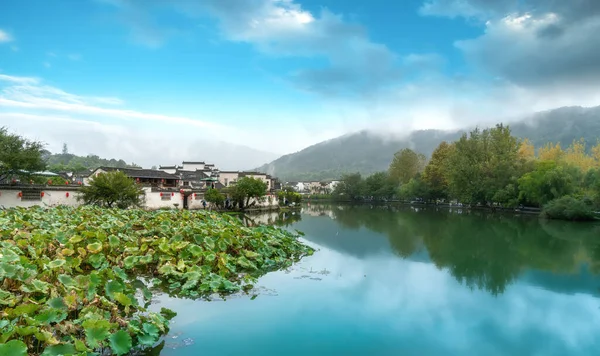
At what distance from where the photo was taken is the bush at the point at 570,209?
26.9 metres

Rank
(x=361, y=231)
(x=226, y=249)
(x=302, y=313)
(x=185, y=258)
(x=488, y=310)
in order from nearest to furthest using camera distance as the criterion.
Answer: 1. (x=302, y=313)
2. (x=488, y=310)
3. (x=185, y=258)
4. (x=226, y=249)
5. (x=361, y=231)

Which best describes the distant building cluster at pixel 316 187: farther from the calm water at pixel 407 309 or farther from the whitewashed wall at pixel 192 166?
the calm water at pixel 407 309

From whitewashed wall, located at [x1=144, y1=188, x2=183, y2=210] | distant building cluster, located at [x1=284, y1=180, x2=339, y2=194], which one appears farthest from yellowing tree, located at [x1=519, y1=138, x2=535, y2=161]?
distant building cluster, located at [x1=284, y1=180, x2=339, y2=194]

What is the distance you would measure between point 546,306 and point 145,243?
881 cm

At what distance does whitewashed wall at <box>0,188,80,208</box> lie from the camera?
1855 cm

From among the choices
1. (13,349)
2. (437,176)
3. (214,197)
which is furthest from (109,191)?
(437,176)

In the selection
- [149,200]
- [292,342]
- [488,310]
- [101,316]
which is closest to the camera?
[101,316]

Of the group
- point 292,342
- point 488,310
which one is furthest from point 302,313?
point 488,310

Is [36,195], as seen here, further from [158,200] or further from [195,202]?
[195,202]

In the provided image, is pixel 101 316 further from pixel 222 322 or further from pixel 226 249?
pixel 226 249

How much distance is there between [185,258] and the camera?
8.65 metres

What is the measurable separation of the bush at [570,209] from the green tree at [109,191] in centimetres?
2841

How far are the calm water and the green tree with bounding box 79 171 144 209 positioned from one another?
13158mm

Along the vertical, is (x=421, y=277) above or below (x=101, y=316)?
below
